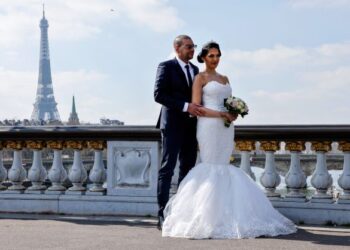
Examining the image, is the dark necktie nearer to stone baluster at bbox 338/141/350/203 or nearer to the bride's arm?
the bride's arm

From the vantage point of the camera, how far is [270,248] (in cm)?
591

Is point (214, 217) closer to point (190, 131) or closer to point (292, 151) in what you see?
point (190, 131)

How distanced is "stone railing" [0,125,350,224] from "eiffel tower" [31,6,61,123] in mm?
153886

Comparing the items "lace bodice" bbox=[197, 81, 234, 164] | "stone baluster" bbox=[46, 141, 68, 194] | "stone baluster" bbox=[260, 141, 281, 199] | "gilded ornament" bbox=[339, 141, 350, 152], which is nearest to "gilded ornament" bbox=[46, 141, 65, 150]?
"stone baluster" bbox=[46, 141, 68, 194]

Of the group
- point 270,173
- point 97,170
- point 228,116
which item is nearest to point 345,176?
point 270,173

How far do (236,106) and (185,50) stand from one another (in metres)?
0.82

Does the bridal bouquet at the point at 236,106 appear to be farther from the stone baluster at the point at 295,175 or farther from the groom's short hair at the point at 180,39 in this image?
A: the stone baluster at the point at 295,175

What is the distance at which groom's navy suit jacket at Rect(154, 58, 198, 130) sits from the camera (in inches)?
282

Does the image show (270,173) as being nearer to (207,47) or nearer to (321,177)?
(321,177)

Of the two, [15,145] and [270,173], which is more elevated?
[15,145]

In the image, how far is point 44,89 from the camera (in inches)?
6614

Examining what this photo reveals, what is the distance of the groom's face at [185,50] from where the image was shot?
720 cm

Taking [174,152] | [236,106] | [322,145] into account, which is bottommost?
[174,152]

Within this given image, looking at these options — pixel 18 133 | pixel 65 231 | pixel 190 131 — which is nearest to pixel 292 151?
pixel 190 131
